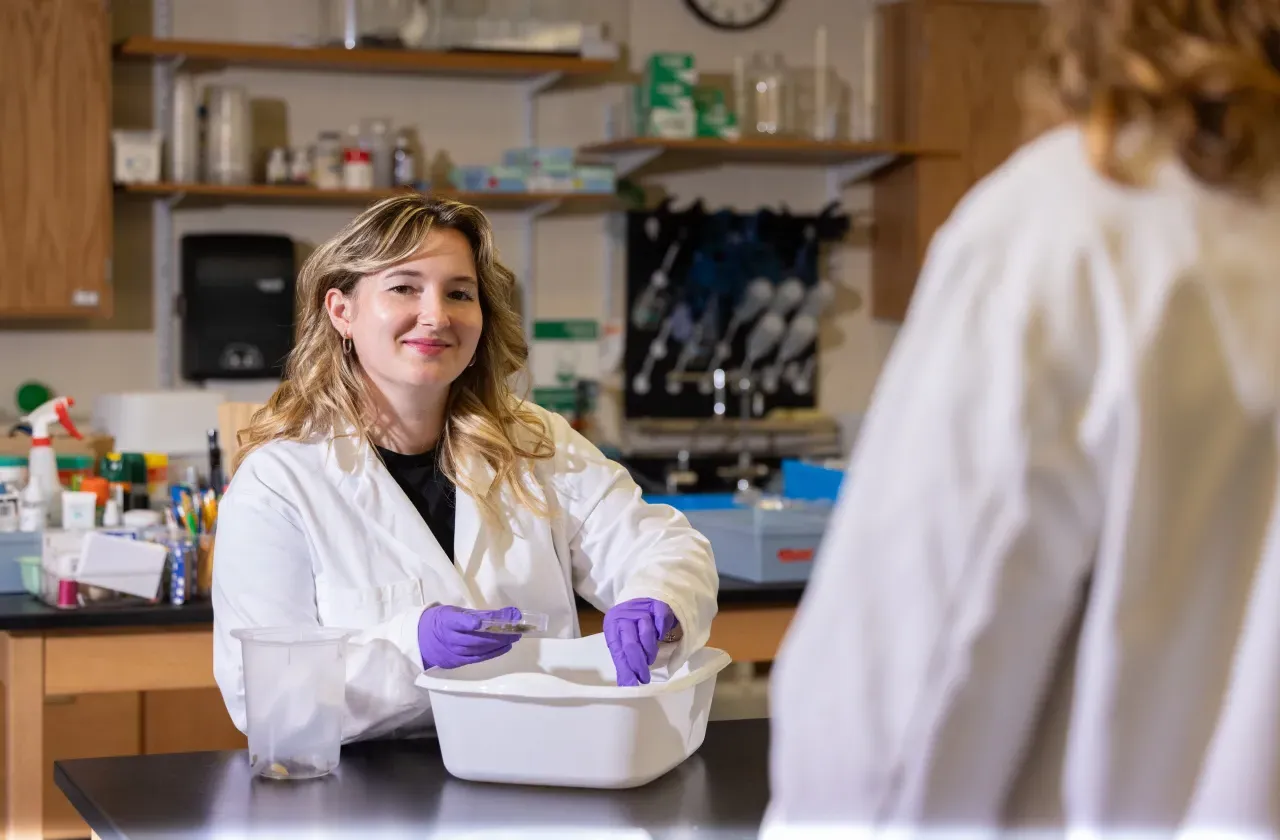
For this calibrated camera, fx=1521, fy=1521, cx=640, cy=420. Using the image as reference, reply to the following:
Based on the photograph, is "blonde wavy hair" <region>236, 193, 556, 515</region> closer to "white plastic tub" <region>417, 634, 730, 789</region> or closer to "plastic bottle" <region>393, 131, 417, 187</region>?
"white plastic tub" <region>417, 634, 730, 789</region>

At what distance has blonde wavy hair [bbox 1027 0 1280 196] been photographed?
80 cm

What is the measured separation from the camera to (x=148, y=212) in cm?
490

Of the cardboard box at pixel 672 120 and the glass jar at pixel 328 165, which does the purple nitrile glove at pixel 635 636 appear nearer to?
the glass jar at pixel 328 165

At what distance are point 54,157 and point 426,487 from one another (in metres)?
2.71

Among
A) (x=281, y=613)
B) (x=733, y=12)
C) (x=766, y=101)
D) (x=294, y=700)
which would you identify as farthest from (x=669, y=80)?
(x=294, y=700)

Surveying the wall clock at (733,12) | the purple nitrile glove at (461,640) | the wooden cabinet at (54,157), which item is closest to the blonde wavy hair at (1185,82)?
the purple nitrile glove at (461,640)

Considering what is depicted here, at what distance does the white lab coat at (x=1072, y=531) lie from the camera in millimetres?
806

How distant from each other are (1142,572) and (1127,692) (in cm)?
7

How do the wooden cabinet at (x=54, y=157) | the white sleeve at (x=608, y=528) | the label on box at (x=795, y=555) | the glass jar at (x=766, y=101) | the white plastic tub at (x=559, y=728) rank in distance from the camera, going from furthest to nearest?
the glass jar at (x=766, y=101)
the wooden cabinet at (x=54, y=157)
the label on box at (x=795, y=555)
the white sleeve at (x=608, y=528)
the white plastic tub at (x=559, y=728)

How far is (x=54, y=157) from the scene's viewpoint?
4402 mm

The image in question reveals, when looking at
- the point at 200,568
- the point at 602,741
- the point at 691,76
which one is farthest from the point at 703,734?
the point at 691,76

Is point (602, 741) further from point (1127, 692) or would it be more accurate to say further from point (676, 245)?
point (676, 245)

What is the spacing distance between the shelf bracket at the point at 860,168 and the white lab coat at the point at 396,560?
3188 mm

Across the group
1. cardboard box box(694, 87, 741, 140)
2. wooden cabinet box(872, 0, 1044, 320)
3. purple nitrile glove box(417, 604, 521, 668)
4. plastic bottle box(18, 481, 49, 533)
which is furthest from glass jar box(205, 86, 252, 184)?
purple nitrile glove box(417, 604, 521, 668)
